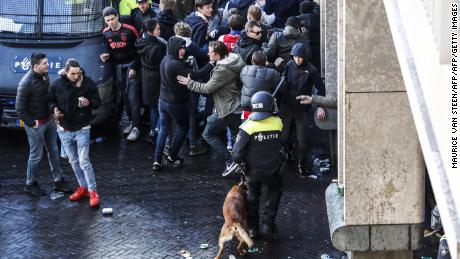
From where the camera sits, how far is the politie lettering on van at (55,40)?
1344cm

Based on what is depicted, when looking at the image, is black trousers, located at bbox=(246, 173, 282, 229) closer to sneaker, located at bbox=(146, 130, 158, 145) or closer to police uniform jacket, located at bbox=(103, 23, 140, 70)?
sneaker, located at bbox=(146, 130, 158, 145)

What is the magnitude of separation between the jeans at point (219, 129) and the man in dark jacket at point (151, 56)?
137 cm

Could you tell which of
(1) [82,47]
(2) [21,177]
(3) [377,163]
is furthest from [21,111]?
Result: (3) [377,163]

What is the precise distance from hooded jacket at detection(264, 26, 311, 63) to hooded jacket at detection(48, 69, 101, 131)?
2672 mm

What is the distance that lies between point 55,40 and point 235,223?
5278mm

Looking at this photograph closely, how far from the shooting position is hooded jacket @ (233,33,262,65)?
40.5 ft

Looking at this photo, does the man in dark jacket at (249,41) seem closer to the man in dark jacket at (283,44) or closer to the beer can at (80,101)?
the man in dark jacket at (283,44)

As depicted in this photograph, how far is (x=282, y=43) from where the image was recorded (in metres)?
12.7

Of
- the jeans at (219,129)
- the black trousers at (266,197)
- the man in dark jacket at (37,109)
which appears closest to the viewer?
the black trousers at (266,197)

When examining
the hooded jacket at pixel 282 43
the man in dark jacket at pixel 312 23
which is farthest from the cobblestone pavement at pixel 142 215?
the man in dark jacket at pixel 312 23

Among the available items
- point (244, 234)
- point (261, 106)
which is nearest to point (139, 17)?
point (261, 106)

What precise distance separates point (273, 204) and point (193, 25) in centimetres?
425

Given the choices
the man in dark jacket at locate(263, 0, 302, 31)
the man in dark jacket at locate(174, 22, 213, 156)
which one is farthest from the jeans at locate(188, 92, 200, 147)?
the man in dark jacket at locate(263, 0, 302, 31)

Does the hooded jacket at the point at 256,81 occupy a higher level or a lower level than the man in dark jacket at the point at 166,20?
lower
